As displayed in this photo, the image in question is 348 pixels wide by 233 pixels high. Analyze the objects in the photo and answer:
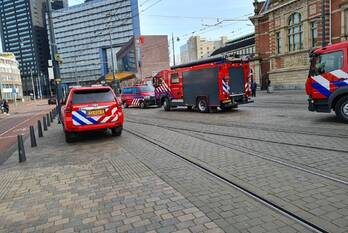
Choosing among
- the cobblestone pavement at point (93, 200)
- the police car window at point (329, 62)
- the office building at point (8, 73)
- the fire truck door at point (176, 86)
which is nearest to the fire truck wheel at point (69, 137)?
the cobblestone pavement at point (93, 200)

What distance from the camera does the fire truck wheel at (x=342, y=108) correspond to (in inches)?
400

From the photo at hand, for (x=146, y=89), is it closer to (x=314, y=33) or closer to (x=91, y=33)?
(x=314, y=33)

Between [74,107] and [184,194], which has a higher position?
[74,107]

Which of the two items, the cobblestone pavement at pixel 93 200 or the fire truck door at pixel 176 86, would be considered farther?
the fire truck door at pixel 176 86

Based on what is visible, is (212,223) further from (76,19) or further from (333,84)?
(76,19)

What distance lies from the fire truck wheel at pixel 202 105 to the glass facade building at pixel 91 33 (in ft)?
81.0

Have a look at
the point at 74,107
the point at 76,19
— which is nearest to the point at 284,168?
the point at 74,107

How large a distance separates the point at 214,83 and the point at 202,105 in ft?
5.76

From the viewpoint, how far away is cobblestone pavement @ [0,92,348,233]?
12.6 ft

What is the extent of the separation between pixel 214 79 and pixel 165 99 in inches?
221

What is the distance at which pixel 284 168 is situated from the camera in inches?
226

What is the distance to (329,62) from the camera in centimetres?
1076

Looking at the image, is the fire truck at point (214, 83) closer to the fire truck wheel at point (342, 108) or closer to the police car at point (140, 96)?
the police car at point (140, 96)

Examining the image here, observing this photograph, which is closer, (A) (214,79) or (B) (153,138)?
(B) (153,138)
